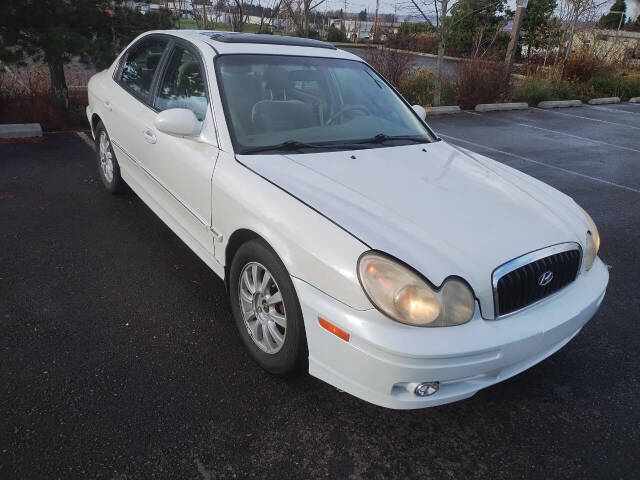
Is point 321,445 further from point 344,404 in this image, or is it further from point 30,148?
point 30,148

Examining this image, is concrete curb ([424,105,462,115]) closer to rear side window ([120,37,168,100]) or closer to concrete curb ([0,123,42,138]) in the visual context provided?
concrete curb ([0,123,42,138])

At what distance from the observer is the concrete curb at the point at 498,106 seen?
12336mm

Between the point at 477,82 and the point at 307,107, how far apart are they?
34.6 ft

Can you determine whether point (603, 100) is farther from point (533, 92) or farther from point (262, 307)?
point (262, 307)

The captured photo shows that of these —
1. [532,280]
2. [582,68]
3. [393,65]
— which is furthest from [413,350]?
[582,68]

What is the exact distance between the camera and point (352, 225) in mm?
2135

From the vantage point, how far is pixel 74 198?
484 centimetres

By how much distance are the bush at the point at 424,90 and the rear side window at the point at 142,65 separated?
8.74 metres

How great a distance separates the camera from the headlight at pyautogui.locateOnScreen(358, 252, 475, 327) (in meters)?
1.95

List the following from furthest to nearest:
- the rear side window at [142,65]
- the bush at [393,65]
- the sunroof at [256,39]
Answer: the bush at [393,65] → the rear side window at [142,65] → the sunroof at [256,39]

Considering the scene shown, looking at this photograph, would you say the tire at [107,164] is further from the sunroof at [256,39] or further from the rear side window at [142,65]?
the sunroof at [256,39]

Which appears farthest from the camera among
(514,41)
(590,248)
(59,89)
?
(514,41)

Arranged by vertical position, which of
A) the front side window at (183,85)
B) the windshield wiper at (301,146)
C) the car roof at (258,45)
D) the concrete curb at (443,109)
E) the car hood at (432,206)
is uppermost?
the car roof at (258,45)

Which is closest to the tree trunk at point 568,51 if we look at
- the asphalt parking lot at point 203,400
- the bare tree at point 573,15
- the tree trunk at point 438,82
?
the bare tree at point 573,15
